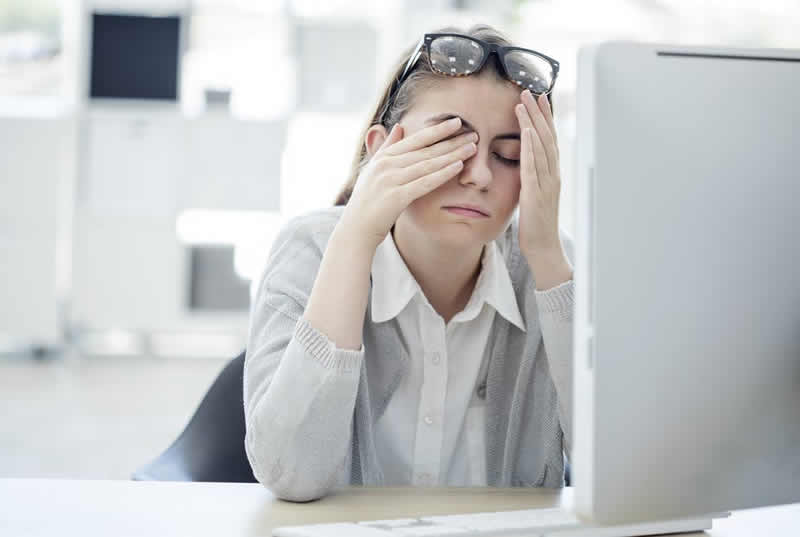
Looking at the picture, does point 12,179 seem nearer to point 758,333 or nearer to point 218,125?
point 218,125

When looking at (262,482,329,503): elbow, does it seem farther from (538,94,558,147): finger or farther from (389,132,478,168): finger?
(538,94,558,147): finger

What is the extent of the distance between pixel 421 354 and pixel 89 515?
52cm

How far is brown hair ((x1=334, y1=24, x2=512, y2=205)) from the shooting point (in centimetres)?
122

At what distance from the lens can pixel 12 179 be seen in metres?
5.20

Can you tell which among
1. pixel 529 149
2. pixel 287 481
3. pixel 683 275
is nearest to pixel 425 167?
pixel 529 149

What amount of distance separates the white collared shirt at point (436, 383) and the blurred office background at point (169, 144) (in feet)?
12.7

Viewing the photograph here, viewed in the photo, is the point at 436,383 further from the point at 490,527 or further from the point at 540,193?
the point at 490,527

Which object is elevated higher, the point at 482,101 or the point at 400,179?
the point at 482,101

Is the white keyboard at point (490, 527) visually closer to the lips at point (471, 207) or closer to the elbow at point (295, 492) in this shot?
the elbow at point (295, 492)

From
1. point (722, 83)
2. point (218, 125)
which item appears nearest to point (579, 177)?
point (722, 83)

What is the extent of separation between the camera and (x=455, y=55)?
117 cm

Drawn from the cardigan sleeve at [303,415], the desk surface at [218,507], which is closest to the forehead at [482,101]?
the cardigan sleeve at [303,415]

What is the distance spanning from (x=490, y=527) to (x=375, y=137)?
0.69 m

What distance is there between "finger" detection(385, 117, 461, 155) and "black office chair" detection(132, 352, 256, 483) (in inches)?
17.9
